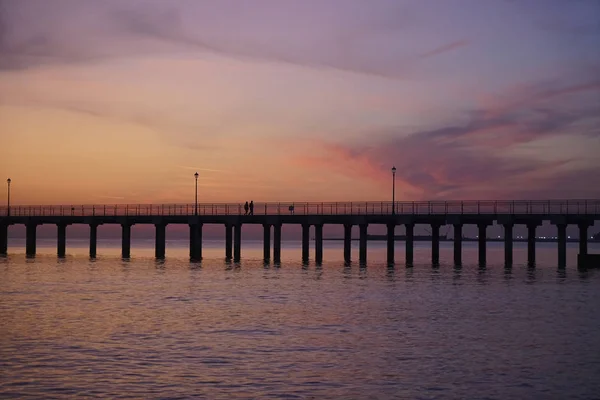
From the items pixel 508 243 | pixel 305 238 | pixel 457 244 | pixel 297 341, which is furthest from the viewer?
pixel 305 238

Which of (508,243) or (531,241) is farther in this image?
(531,241)

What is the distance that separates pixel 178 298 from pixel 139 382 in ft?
75.3

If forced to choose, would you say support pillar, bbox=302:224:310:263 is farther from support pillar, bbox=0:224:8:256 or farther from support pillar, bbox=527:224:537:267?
support pillar, bbox=0:224:8:256

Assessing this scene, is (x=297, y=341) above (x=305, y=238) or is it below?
below

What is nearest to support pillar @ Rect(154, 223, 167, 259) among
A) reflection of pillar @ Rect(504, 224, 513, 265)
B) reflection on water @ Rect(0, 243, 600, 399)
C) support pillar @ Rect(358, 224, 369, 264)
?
support pillar @ Rect(358, 224, 369, 264)

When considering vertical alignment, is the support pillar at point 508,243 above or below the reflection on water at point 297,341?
above

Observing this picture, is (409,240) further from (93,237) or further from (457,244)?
(93,237)

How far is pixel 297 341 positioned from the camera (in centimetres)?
2784

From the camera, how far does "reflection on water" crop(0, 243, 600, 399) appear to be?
67.2 ft

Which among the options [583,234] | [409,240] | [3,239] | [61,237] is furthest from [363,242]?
[3,239]

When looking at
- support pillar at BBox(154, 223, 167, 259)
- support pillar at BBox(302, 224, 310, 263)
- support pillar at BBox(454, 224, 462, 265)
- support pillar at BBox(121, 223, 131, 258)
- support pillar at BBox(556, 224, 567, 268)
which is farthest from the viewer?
support pillar at BBox(121, 223, 131, 258)

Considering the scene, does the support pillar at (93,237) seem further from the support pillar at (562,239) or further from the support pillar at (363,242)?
the support pillar at (562,239)

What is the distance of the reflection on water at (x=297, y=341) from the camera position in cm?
2048

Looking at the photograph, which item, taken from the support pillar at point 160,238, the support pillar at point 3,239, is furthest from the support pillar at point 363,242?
the support pillar at point 3,239
